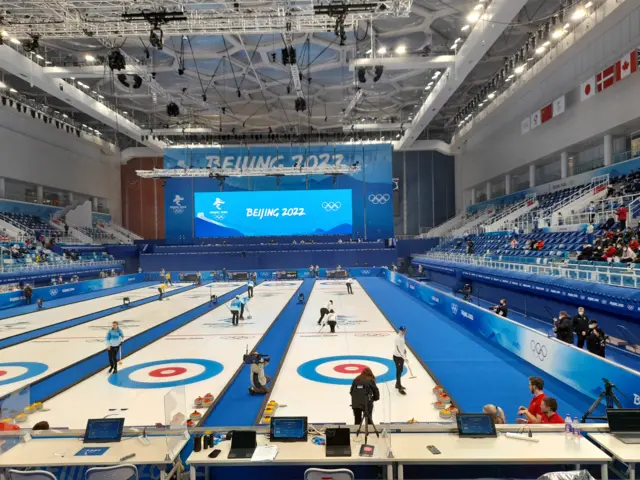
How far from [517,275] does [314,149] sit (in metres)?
31.6

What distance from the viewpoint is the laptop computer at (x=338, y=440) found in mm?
4977

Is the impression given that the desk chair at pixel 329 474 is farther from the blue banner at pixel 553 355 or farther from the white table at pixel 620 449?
the blue banner at pixel 553 355

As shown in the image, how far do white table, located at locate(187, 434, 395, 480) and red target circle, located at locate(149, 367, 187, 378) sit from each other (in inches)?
237

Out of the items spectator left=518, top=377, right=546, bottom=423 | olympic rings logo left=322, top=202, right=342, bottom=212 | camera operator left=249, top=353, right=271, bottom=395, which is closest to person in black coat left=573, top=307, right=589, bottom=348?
spectator left=518, top=377, right=546, bottom=423

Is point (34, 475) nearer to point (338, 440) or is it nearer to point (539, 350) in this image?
point (338, 440)

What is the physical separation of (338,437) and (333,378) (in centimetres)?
508

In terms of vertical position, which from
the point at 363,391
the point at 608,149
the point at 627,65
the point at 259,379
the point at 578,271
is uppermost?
the point at 627,65

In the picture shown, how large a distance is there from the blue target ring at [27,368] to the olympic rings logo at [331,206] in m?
34.0

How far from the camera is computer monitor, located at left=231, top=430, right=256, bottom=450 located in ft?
16.8

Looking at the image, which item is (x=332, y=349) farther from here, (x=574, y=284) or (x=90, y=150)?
(x=90, y=150)

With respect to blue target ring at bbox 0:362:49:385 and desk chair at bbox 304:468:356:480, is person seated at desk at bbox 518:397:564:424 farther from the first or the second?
blue target ring at bbox 0:362:49:385

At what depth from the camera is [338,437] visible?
5.07 metres

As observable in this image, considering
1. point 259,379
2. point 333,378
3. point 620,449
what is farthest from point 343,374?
point 620,449

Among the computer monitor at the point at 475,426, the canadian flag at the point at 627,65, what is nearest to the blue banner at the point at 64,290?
the computer monitor at the point at 475,426
